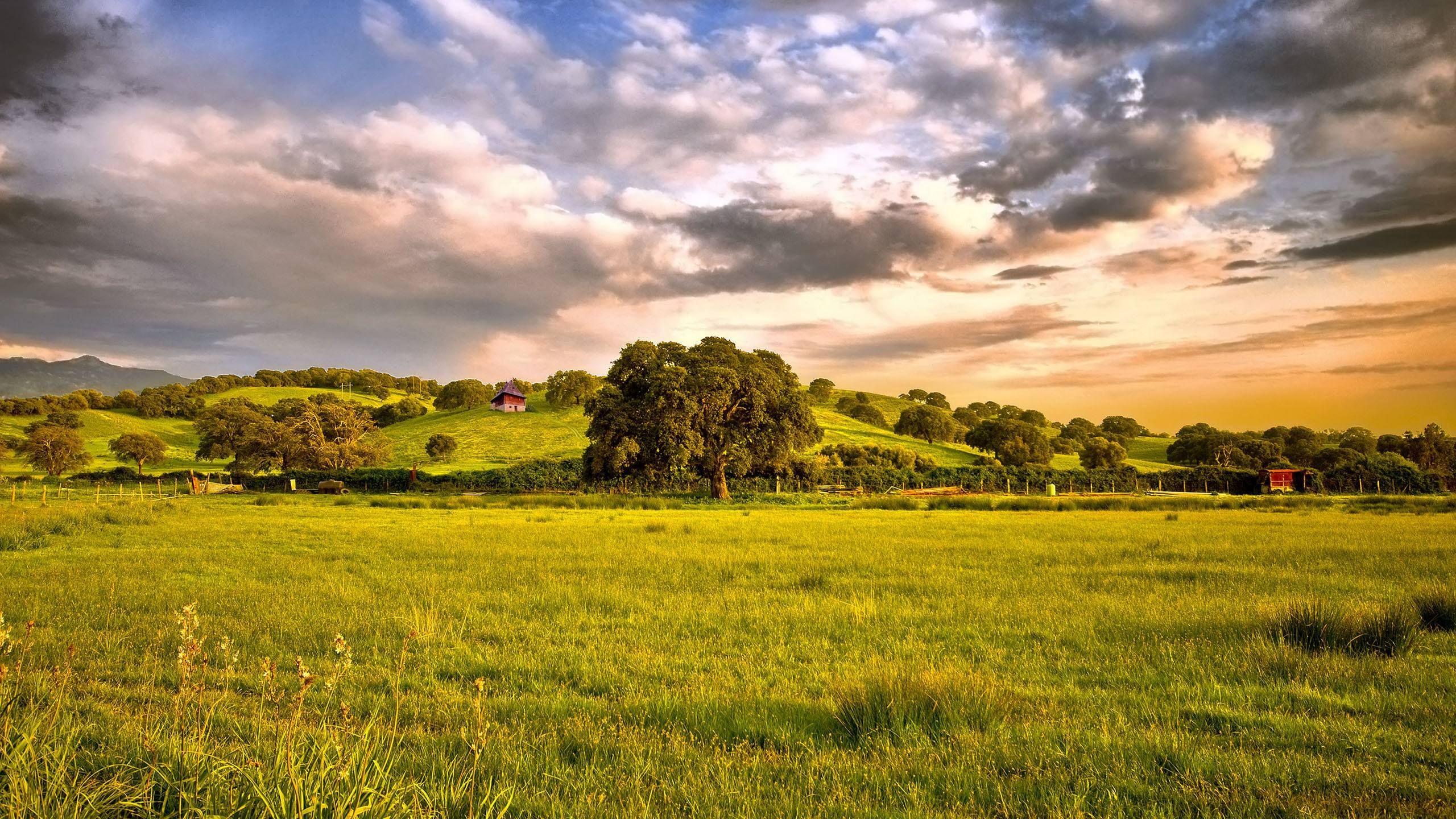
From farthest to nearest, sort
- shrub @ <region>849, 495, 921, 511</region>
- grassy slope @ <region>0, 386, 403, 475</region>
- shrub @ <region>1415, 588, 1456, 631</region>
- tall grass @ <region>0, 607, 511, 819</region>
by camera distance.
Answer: grassy slope @ <region>0, 386, 403, 475</region>, shrub @ <region>849, 495, 921, 511</region>, shrub @ <region>1415, 588, 1456, 631</region>, tall grass @ <region>0, 607, 511, 819</region>

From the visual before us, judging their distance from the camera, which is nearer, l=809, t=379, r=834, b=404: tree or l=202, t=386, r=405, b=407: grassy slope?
l=202, t=386, r=405, b=407: grassy slope

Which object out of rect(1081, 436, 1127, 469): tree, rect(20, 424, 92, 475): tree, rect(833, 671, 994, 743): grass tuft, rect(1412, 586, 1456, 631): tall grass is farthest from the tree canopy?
rect(20, 424, 92, 475): tree

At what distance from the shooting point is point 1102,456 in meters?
111

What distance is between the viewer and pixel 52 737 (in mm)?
4590

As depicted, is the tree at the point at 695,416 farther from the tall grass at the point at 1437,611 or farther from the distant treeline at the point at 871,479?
the tall grass at the point at 1437,611

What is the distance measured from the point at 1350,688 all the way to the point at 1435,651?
262cm

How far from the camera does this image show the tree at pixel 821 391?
163 metres

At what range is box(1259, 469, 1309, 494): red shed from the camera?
75.2 metres

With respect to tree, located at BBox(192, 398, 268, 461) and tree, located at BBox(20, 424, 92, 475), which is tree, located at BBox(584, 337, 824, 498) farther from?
tree, located at BBox(20, 424, 92, 475)

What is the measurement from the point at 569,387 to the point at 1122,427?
13145 cm

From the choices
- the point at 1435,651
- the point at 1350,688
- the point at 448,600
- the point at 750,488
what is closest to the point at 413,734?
the point at 448,600

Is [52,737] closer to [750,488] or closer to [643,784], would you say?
[643,784]

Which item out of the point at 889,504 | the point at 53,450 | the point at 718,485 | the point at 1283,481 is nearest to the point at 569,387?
the point at 53,450

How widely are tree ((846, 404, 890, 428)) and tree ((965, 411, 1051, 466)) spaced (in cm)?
2520
